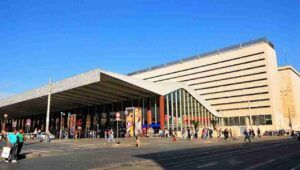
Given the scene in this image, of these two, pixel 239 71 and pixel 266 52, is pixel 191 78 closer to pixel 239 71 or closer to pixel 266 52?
pixel 239 71

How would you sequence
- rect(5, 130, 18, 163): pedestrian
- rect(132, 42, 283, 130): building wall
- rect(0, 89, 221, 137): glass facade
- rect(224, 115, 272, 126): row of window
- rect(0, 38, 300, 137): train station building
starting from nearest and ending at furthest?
rect(5, 130, 18, 163): pedestrian, rect(0, 38, 300, 137): train station building, rect(0, 89, 221, 137): glass facade, rect(224, 115, 272, 126): row of window, rect(132, 42, 283, 130): building wall

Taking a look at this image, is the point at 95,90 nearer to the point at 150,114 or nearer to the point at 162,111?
the point at 150,114

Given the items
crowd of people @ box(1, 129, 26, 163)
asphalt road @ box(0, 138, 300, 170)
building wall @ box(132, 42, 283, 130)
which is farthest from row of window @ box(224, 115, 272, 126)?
crowd of people @ box(1, 129, 26, 163)

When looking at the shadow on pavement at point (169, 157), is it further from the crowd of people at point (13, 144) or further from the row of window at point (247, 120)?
the row of window at point (247, 120)

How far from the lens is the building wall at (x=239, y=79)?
9169 cm

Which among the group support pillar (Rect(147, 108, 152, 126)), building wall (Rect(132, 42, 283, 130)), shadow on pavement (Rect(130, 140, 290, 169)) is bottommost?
shadow on pavement (Rect(130, 140, 290, 169))

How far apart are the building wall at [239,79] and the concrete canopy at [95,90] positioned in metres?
31.2

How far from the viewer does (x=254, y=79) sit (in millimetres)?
94875

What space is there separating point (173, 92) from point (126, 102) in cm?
954

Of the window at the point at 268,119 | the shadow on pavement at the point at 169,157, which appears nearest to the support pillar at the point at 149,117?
the shadow on pavement at the point at 169,157

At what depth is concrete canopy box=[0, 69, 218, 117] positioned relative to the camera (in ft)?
145

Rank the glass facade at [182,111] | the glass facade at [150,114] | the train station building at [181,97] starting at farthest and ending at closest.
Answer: the glass facade at [182,111]
the glass facade at [150,114]
the train station building at [181,97]

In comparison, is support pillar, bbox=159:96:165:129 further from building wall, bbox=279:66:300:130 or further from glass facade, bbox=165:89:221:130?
building wall, bbox=279:66:300:130

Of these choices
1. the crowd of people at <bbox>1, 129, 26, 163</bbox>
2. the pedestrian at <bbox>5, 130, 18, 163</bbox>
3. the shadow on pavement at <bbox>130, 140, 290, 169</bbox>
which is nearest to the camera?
the shadow on pavement at <bbox>130, 140, 290, 169</bbox>
